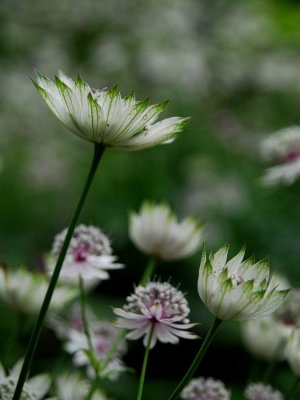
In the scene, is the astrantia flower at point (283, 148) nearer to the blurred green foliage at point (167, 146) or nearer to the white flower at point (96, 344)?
the white flower at point (96, 344)

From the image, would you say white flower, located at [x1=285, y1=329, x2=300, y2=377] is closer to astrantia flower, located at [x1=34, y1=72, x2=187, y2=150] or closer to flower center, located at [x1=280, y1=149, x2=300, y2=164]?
astrantia flower, located at [x1=34, y1=72, x2=187, y2=150]

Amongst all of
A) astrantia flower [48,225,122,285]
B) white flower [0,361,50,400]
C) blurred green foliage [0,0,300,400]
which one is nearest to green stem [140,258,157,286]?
astrantia flower [48,225,122,285]

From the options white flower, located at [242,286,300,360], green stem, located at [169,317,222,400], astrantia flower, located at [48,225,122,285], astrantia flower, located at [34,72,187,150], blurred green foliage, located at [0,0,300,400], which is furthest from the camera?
blurred green foliage, located at [0,0,300,400]

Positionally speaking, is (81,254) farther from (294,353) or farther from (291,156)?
(291,156)

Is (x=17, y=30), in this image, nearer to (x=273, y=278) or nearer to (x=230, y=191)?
(x=230, y=191)

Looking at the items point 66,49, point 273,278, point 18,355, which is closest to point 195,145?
point 18,355

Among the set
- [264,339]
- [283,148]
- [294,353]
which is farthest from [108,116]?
[283,148]
